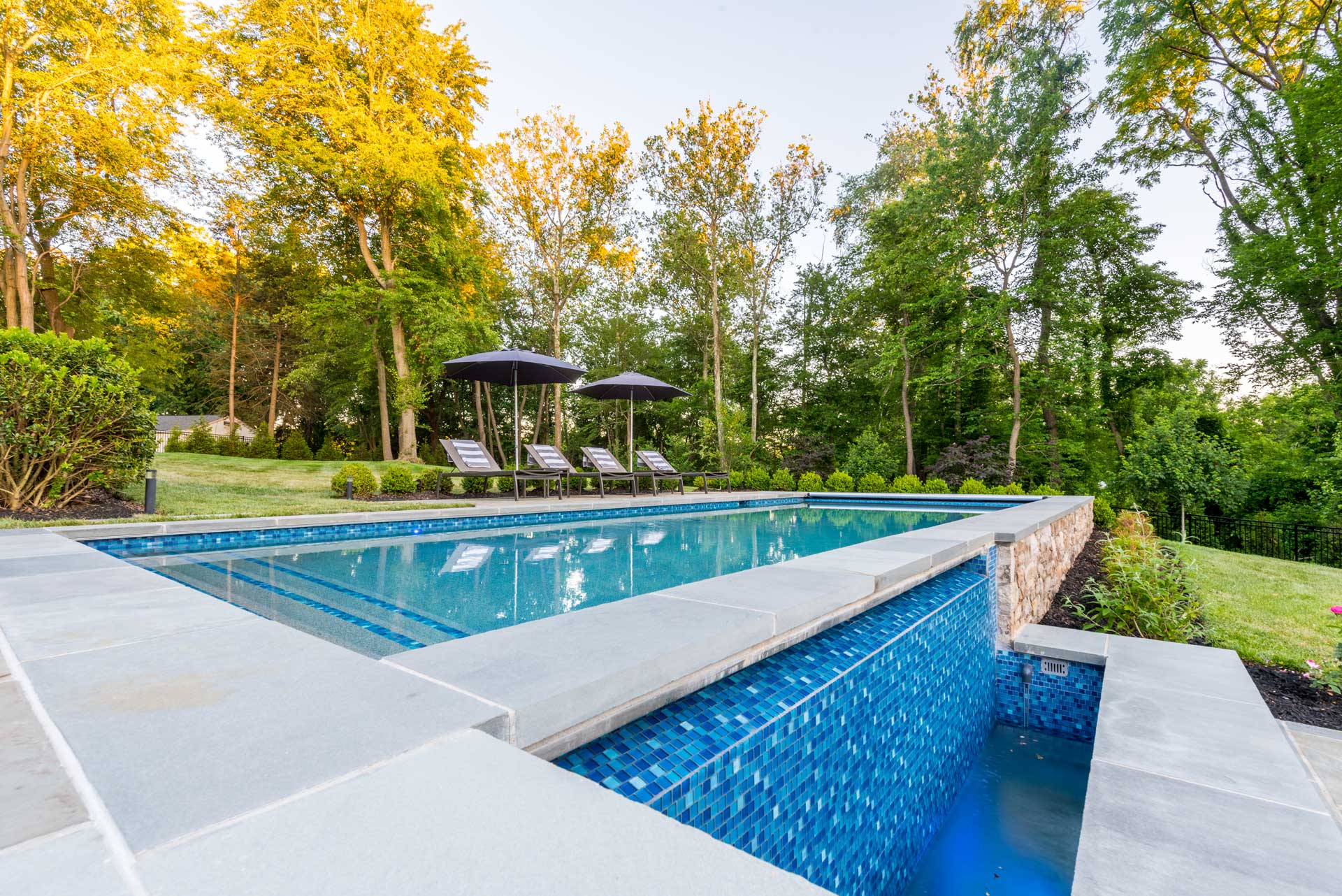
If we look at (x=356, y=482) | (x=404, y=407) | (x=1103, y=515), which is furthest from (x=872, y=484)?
(x=404, y=407)

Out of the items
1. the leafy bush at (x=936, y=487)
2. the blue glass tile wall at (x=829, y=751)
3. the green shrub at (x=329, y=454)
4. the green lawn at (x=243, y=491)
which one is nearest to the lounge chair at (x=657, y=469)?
the green lawn at (x=243, y=491)

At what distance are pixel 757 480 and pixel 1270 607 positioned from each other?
9599 mm

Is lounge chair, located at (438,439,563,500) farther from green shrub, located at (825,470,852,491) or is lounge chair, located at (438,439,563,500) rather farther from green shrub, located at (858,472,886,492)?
green shrub, located at (858,472,886,492)

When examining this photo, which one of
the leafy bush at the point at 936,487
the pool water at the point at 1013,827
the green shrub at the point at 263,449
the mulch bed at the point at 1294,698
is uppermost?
the green shrub at the point at 263,449

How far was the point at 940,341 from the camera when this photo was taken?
14719 mm

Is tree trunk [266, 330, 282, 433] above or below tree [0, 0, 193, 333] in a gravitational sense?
below

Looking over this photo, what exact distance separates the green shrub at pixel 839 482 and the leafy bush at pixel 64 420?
38.7 feet

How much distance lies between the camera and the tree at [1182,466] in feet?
32.8

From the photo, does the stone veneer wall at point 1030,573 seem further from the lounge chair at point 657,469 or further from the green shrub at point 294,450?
the green shrub at point 294,450

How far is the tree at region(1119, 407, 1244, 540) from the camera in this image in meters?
9.98

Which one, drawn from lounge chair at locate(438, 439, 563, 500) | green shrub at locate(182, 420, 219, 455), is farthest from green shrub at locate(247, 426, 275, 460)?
lounge chair at locate(438, 439, 563, 500)

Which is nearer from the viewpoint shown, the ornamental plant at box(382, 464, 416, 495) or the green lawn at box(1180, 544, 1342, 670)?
the green lawn at box(1180, 544, 1342, 670)

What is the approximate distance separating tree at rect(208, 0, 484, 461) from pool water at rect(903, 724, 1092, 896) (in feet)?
44.2

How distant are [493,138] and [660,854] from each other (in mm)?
16680
